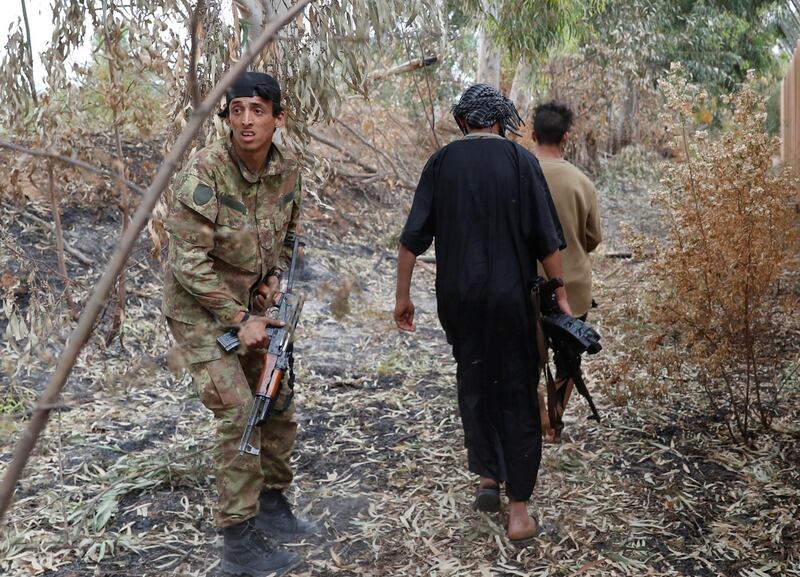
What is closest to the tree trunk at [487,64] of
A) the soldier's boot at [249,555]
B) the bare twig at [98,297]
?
the soldier's boot at [249,555]

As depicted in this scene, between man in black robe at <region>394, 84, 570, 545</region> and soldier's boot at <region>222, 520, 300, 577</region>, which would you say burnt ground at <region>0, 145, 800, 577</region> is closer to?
soldier's boot at <region>222, 520, 300, 577</region>

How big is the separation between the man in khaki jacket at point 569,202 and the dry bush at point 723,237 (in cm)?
34

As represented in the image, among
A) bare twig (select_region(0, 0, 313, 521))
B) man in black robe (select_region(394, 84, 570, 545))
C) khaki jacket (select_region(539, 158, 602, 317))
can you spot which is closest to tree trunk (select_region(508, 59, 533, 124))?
khaki jacket (select_region(539, 158, 602, 317))

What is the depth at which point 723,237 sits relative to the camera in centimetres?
405

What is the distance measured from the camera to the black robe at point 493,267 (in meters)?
3.43

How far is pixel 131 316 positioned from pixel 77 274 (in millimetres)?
689

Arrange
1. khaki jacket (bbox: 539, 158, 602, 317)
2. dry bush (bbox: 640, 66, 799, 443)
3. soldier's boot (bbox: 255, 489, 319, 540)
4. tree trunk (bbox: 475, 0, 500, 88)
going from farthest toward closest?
tree trunk (bbox: 475, 0, 500, 88), khaki jacket (bbox: 539, 158, 602, 317), dry bush (bbox: 640, 66, 799, 443), soldier's boot (bbox: 255, 489, 319, 540)

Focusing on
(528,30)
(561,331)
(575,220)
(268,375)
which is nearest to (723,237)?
(575,220)

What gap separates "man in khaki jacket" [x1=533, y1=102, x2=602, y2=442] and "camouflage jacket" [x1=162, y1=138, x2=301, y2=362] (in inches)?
53.8

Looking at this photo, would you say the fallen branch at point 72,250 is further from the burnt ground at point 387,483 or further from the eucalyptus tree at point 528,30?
the eucalyptus tree at point 528,30

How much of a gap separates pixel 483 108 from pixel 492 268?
0.67 metres

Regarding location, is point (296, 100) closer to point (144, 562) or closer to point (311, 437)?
point (311, 437)

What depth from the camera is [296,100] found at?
16.5 ft

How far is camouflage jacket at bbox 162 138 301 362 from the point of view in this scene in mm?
3115
